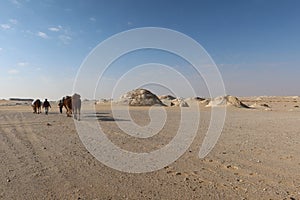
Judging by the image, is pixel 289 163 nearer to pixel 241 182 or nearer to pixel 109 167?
pixel 241 182

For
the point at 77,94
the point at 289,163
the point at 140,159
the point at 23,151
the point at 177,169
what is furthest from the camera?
the point at 77,94

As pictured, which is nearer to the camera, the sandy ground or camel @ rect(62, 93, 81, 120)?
the sandy ground

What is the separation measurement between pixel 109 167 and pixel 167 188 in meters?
2.38

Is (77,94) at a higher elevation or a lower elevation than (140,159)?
higher

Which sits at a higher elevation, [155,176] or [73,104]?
[73,104]

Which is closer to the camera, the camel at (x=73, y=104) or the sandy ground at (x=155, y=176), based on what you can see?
the sandy ground at (x=155, y=176)

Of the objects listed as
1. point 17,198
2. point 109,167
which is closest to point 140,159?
point 109,167

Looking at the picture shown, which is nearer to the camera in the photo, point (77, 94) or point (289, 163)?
point (289, 163)

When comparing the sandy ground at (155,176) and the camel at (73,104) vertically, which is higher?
the camel at (73,104)

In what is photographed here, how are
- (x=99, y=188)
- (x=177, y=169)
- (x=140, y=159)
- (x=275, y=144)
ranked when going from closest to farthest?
(x=99, y=188) < (x=177, y=169) < (x=140, y=159) < (x=275, y=144)

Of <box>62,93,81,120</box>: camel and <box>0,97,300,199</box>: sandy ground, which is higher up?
<box>62,93,81,120</box>: camel

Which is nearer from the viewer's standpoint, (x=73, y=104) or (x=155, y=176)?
(x=155, y=176)

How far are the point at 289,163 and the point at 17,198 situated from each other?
772cm

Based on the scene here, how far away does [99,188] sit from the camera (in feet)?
20.3
